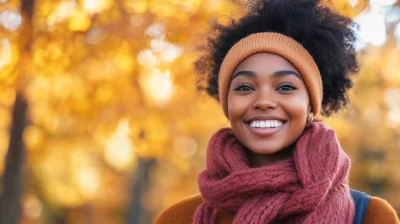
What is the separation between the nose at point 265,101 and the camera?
2.60 meters

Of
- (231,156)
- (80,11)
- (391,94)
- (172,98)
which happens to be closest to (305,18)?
(231,156)

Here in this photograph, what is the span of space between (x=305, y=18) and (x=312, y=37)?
9cm

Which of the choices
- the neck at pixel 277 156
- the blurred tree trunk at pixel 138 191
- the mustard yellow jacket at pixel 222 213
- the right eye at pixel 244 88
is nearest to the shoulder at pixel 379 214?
the mustard yellow jacket at pixel 222 213

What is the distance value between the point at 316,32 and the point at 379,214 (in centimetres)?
87

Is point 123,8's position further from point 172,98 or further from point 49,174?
point 49,174

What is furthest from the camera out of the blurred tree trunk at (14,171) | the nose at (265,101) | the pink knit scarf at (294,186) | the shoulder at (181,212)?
the blurred tree trunk at (14,171)

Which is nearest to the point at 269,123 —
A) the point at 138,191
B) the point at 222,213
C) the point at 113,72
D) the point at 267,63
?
the point at 267,63

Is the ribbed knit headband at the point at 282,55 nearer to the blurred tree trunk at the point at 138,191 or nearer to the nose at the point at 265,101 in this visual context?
the nose at the point at 265,101

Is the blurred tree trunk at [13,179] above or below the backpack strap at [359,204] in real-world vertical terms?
above

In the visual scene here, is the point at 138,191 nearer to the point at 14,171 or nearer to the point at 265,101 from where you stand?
the point at 14,171

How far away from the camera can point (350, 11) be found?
3.41 meters

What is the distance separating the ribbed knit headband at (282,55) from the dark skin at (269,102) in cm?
2

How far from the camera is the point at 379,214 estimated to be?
2.50 metres

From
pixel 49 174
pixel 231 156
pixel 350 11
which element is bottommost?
pixel 231 156
